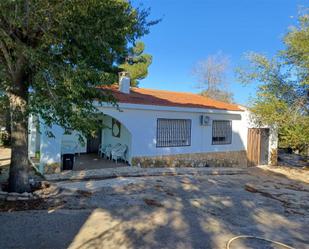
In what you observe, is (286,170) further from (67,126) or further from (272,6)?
(67,126)

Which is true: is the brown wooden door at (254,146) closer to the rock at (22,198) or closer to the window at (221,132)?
the window at (221,132)

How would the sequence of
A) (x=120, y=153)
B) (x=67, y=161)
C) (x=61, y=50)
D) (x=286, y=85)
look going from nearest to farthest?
1. (x=61, y=50)
2. (x=67, y=161)
3. (x=120, y=153)
4. (x=286, y=85)

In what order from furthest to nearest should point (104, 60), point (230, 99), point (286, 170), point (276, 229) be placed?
1. point (230, 99)
2. point (286, 170)
3. point (104, 60)
4. point (276, 229)

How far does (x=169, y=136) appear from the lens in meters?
16.7

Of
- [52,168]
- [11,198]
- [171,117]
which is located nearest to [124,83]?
[171,117]

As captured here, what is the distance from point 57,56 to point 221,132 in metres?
13.4

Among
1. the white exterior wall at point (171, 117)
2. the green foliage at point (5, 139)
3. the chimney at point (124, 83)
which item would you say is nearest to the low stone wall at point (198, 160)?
the white exterior wall at point (171, 117)

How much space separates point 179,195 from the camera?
406 inches

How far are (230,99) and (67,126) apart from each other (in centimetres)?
3898

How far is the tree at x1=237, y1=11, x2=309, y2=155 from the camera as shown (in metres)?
15.8

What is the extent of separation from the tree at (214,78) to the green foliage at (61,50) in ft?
121

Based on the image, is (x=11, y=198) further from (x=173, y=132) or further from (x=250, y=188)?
(x=173, y=132)

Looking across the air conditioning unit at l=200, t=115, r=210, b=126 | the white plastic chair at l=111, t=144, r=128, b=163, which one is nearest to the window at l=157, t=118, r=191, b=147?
the air conditioning unit at l=200, t=115, r=210, b=126

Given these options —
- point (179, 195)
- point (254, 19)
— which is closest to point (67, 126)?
point (179, 195)
